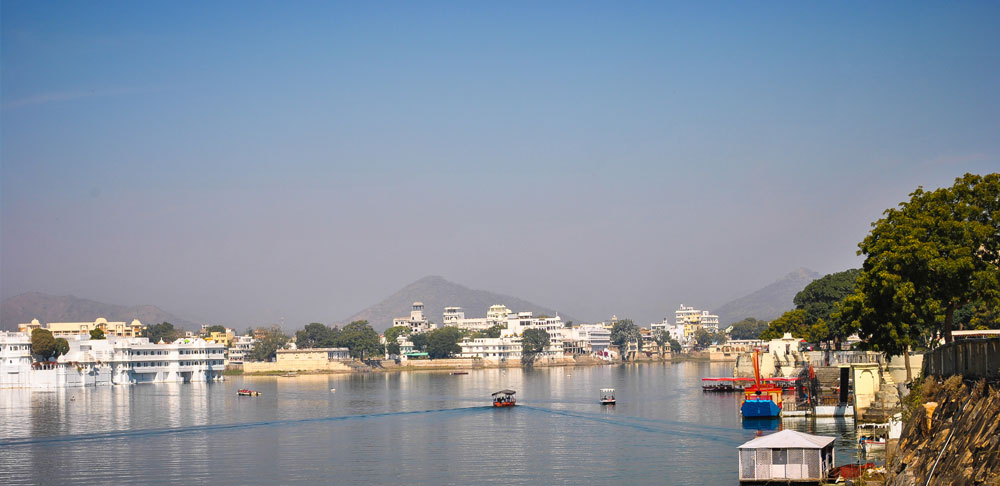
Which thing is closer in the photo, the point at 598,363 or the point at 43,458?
the point at 43,458

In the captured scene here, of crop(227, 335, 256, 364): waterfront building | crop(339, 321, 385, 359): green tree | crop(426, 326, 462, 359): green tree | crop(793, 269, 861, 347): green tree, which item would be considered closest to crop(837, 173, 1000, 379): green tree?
crop(793, 269, 861, 347): green tree

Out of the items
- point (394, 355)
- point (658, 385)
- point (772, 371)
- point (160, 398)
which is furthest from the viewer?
point (394, 355)

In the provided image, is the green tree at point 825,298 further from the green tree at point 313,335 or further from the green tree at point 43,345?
the green tree at point 313,335

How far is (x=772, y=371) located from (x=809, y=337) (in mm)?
7218

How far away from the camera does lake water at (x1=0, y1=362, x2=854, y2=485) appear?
36.2m

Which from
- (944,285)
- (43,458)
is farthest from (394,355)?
(944,285)

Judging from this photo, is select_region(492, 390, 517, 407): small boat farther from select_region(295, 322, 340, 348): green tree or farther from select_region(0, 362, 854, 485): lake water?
select_region(295, 322, 340, 348): green tree

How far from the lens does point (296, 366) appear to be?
15262 centimetres

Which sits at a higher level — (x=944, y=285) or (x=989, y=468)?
(x=944, y=285)

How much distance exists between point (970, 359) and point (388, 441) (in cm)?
2987

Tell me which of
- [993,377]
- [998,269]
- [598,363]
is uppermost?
[998,269]

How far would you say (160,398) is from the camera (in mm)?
90312

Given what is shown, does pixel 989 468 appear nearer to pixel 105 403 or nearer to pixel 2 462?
pixel 2 462

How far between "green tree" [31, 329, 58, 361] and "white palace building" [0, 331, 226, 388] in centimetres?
149
